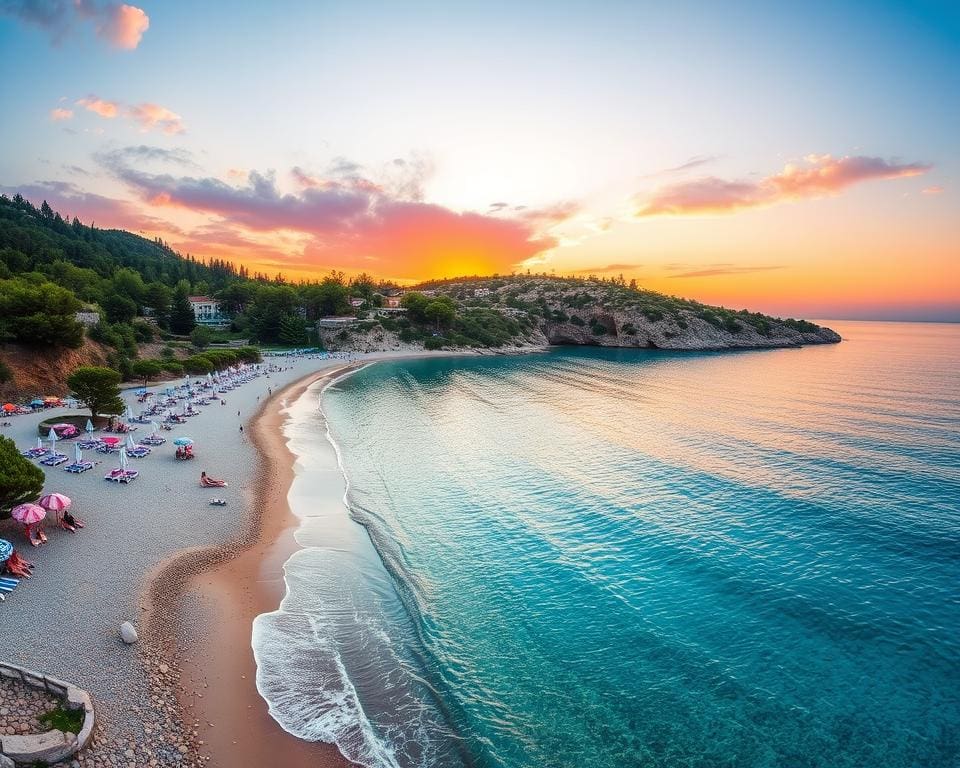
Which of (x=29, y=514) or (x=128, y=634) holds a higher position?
(x=29, y=514)

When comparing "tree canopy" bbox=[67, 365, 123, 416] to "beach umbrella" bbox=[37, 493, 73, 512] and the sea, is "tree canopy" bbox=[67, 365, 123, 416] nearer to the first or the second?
the sea

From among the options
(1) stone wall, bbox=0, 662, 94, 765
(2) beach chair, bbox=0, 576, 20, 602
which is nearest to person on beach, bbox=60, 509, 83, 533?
(2) beach chair, bbox=0, 576, 20, 602

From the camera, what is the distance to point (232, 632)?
17.5 m

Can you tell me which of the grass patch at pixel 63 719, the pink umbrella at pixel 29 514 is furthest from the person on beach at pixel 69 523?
the grass patch at pixel 63 719

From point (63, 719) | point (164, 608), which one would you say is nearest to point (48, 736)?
point (63, 719)

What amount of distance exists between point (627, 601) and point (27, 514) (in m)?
26.5

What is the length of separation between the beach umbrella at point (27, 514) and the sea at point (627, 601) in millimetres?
10936

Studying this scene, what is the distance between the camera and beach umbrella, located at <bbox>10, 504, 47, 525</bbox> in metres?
20.5

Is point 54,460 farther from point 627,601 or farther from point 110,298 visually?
point 110,298

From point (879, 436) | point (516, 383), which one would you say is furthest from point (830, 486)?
point (516, 383)

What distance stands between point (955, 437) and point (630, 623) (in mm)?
42068

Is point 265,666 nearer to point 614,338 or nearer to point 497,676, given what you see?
point 497,676

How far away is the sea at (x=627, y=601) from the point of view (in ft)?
46.0

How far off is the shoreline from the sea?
0.54m
